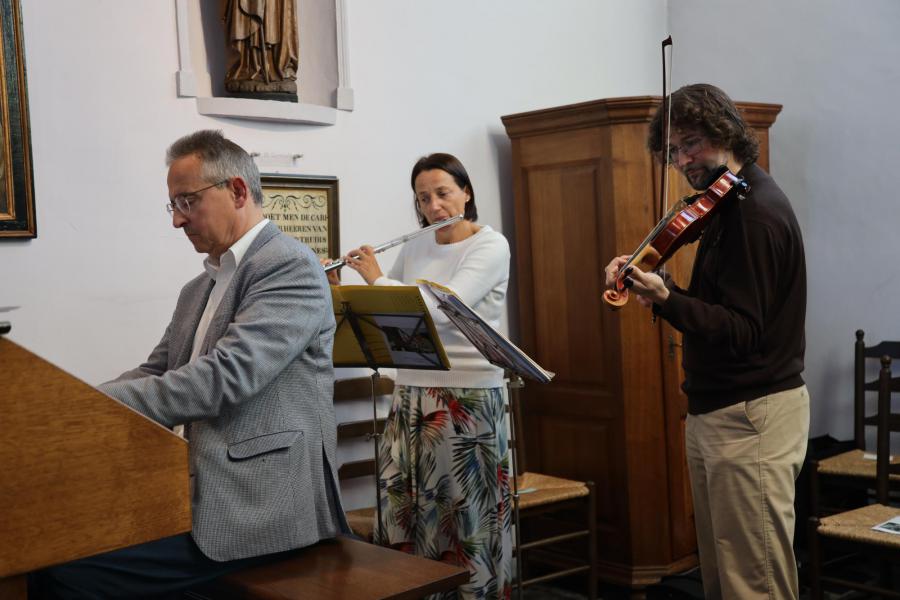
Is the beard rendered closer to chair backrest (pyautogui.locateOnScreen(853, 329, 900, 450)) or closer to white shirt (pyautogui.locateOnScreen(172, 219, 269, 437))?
white shirt (pyautogui.locateOnScreen(172, 219, 269, 437))

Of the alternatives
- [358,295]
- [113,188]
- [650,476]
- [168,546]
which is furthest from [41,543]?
[650,476]

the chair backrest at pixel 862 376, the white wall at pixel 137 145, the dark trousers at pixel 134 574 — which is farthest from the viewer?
the chair backrest at pixel 862 376

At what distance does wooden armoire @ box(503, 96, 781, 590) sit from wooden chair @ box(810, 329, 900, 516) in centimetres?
54

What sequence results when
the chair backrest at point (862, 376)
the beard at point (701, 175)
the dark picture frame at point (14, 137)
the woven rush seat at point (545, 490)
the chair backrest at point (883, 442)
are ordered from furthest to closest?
the chair backrest at point (862, 376)
the woven rush seat at point (545, 490)
the chair backrest at point (883, 442)
the dark picture frame at point (14, 137)
the beard at point (701, 175)

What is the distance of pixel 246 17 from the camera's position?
3.17m

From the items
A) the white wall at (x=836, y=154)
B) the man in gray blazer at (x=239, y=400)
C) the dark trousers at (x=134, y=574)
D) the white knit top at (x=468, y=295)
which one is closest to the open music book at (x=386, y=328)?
the white knit top at (x=468, y=295)

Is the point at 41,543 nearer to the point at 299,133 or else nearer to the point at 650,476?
the point at 299,133

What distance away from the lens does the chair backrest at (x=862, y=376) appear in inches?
157

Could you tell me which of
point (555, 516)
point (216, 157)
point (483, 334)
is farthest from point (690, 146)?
point (555, 516)

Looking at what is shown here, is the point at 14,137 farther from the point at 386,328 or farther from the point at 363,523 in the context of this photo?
the point at 363,523

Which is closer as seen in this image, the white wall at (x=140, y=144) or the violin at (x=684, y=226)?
the violin at (x=684, y=226)

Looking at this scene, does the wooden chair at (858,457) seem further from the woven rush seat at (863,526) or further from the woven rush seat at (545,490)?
the woven rush seat at (545,490)

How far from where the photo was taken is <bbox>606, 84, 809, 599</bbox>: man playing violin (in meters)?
2.30

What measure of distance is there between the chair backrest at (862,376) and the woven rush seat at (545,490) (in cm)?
123
